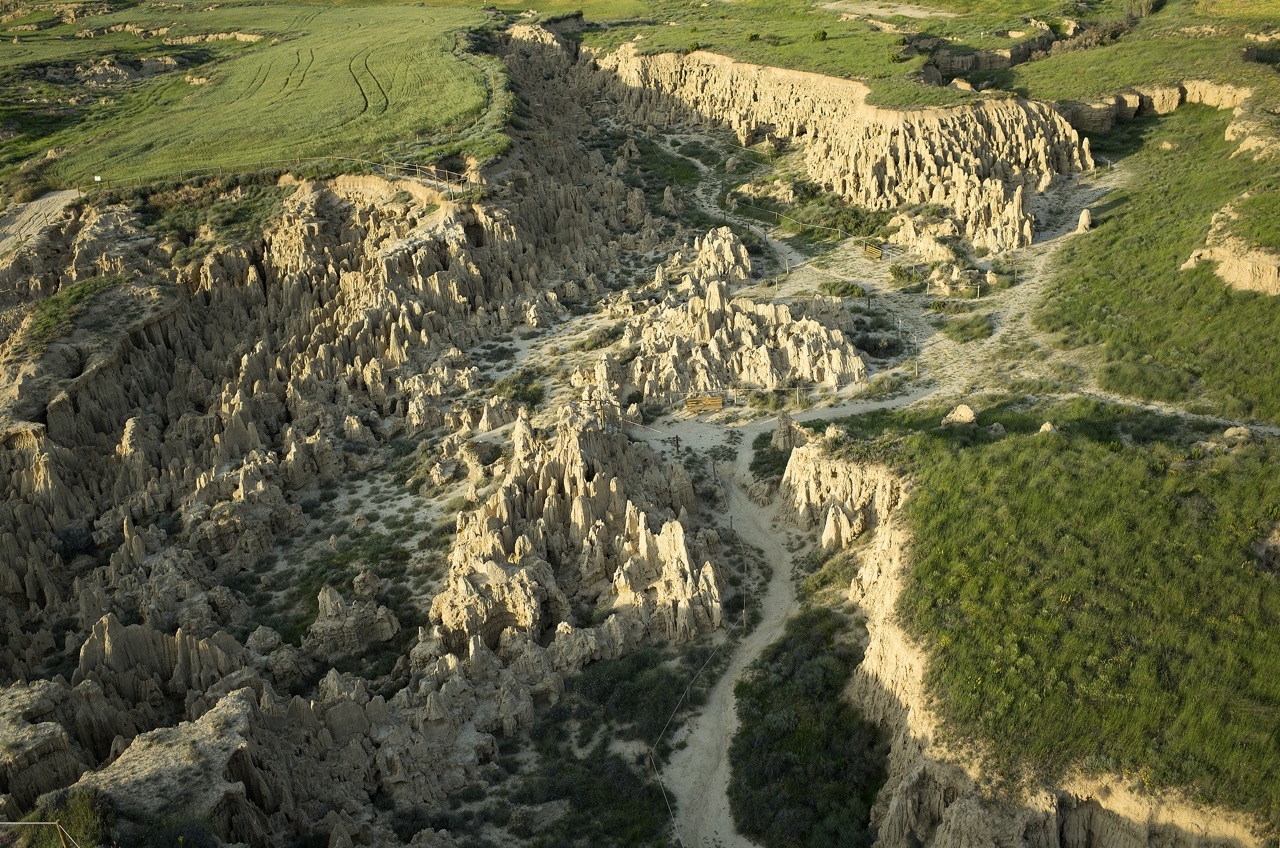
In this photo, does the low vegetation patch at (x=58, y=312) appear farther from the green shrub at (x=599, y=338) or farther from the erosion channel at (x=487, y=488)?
the green shrub at (x=599, y=338)

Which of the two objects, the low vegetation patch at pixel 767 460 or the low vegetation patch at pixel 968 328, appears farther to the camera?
the low vegetation patch at pixel 968 328

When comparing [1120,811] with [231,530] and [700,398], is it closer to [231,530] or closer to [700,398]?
[700,398]

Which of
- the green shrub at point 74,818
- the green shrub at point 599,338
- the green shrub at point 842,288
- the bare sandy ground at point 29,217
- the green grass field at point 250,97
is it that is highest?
the green grass field at point 250,97

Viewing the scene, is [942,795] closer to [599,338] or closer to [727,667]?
[727,667]

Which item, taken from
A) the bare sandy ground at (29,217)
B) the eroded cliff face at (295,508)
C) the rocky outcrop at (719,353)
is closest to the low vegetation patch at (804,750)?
the eroded cliff face at (295,508)

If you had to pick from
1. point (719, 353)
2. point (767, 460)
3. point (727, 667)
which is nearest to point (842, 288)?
point (719, 353)

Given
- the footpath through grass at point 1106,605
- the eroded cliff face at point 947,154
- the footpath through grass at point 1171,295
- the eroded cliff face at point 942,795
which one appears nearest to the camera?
the eroded cliff face at point 942,795

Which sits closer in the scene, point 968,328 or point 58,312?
point 58,312
